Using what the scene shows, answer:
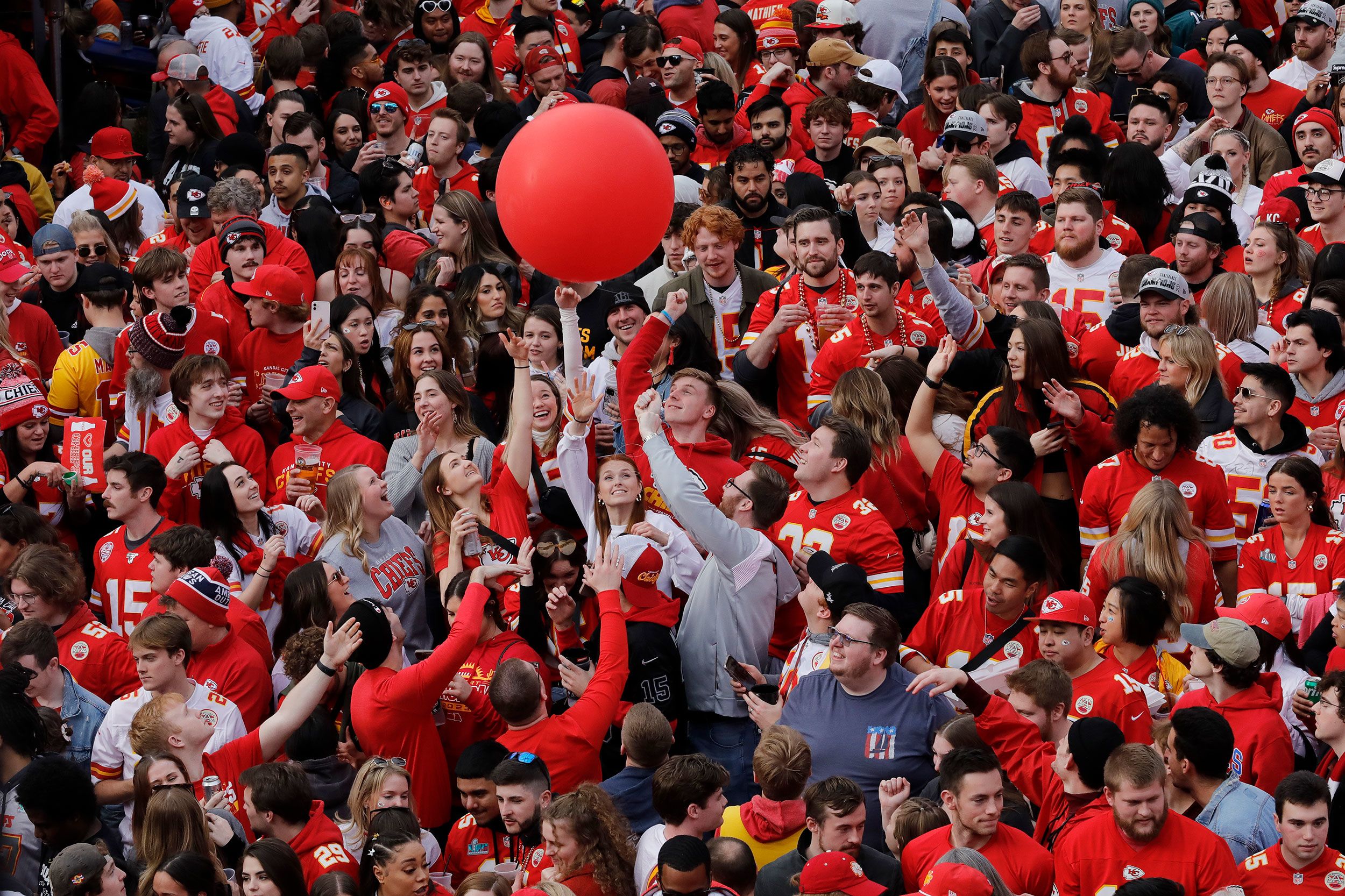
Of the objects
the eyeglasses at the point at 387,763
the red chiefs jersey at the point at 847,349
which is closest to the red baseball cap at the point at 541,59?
the red chiefs jersey at the point at 847,349

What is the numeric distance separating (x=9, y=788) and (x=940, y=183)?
732cm

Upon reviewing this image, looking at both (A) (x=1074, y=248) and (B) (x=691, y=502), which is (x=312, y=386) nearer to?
(B) (x=691, y=502)

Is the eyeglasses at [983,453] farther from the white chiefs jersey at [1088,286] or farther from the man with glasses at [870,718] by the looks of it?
the white chiefs jersey at [1088,286]

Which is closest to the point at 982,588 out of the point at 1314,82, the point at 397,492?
the point at 397,492

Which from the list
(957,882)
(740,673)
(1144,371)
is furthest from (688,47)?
(957,882)

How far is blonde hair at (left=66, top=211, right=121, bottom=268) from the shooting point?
1088 centimetres

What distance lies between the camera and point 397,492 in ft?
29.2

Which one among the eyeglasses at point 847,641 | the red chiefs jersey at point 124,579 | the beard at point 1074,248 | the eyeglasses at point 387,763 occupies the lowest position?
the red chiefs jersey at point 124,579

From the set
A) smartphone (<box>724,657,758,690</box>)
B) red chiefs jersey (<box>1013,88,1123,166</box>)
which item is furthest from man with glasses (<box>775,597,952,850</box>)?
red chiefs jersey (<box>1013,88,1123,166</box>)

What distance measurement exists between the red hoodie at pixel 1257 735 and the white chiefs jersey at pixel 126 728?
141 inches

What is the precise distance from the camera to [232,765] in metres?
7.02

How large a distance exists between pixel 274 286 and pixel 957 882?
5.59m

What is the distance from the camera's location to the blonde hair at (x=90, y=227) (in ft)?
35.7

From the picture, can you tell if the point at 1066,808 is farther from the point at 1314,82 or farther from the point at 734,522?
the point at 1314,82
